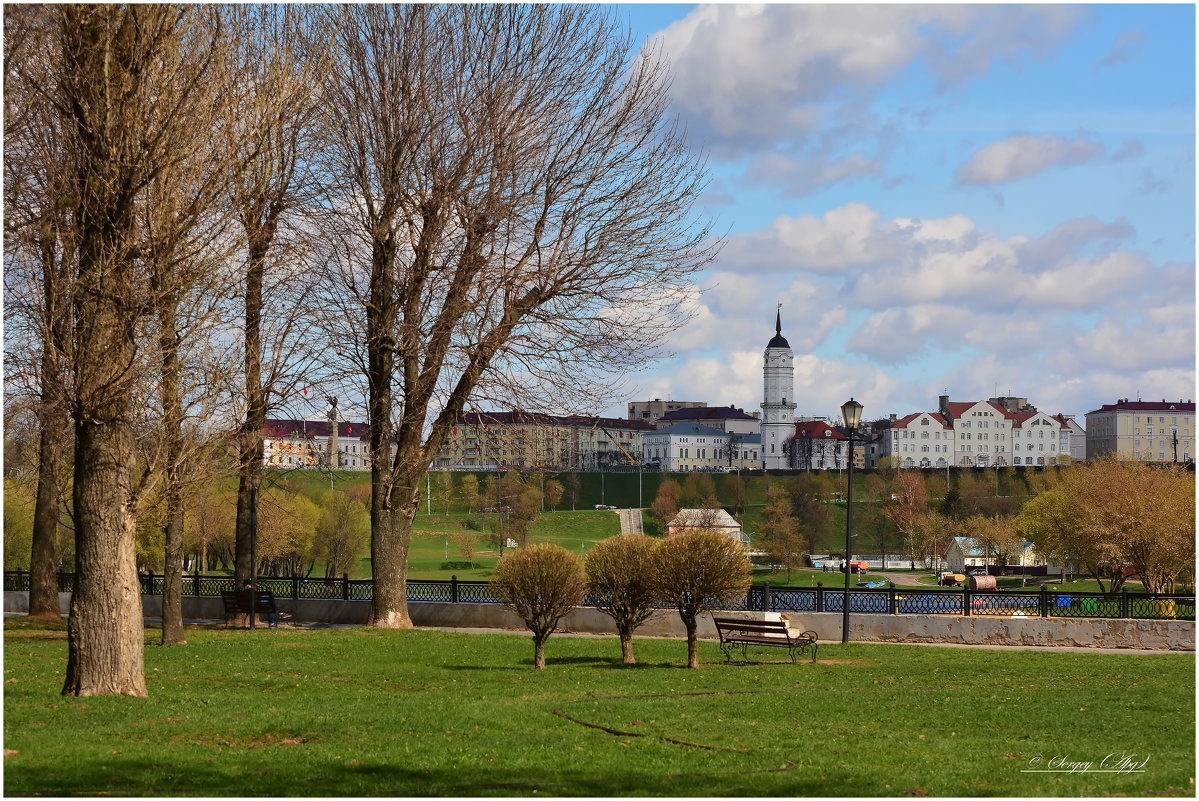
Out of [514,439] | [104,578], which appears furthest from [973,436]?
[104,578]

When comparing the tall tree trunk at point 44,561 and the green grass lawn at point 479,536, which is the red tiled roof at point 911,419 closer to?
the green grass lawn at point 479,536

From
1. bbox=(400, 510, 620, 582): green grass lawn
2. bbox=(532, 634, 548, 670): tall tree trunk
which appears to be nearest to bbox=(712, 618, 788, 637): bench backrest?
bbox=(532, 634, 548, 670): tall tree trunk

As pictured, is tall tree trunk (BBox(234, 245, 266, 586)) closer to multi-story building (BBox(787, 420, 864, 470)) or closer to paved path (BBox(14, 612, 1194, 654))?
paved path (BBox(14, 612, 1194, 654))

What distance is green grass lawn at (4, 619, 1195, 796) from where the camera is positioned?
8023 millimetres

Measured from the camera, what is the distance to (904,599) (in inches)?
940

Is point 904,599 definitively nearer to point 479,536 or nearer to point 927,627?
point 927,627

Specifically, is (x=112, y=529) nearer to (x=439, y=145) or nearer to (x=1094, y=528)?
(x=439, y=145)

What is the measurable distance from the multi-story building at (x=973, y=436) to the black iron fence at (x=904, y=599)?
13938 cm

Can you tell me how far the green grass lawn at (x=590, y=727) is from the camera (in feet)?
26.3

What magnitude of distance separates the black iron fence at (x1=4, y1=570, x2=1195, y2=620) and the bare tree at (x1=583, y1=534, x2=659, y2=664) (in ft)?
16.0

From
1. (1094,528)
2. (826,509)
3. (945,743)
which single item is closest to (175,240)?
(945,743)

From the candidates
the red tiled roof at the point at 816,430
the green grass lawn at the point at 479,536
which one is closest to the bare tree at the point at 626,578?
the green grass lawn at the point at 479,536

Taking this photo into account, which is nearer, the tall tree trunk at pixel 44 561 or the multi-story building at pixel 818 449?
the tall tree trunk at pixel 44 561

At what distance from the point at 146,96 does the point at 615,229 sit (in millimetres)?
12441
